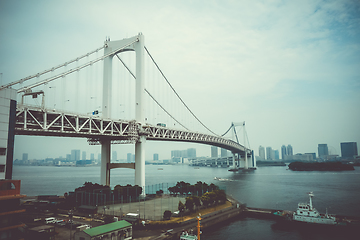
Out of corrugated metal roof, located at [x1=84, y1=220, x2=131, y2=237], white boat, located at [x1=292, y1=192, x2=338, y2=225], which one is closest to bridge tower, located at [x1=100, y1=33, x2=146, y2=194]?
corrugated metal roof, located at [x1=84, y1=220, x2=131, y2=237]

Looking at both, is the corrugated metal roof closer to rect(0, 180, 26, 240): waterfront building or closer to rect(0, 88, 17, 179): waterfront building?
rect(0, 180, 26, 240): waterfront building

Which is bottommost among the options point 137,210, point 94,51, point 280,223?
point 280,223

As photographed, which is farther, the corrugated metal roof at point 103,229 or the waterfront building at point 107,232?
the corrugated metal roof at point 103,229

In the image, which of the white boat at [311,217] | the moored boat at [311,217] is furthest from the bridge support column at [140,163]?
the white boat at [311,217]

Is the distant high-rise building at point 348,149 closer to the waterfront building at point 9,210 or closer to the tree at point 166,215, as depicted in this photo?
the tree at point 166,215

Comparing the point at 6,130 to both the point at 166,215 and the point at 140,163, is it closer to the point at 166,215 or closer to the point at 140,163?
the point at 166,215

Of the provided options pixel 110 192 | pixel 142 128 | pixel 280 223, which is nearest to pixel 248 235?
pixel 280 223

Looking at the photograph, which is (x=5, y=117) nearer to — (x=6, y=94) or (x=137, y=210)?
(x=6, y=94)
